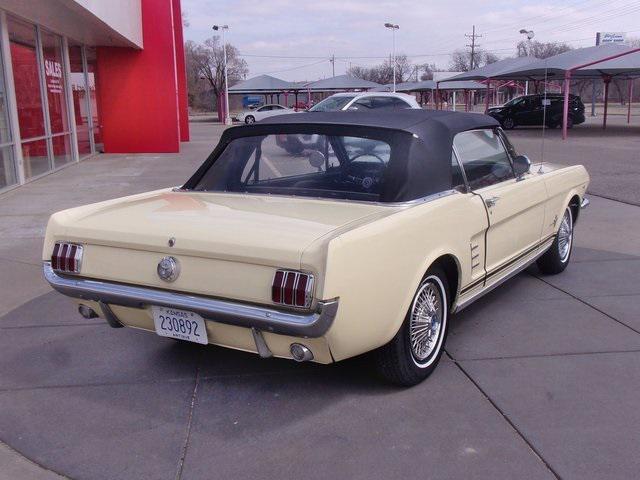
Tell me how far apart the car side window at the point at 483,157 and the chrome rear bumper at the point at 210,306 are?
1.83m

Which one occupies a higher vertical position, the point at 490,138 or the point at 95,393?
the point at 490,138

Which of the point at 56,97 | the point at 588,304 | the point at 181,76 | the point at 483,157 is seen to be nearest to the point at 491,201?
the point at 483,157

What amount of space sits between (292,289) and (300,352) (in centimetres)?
37

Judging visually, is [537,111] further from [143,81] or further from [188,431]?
[188,431]

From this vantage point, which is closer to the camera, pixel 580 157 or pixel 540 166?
pixel 540 166

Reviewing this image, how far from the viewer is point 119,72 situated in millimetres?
19219

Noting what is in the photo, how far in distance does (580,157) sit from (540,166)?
12.5 metres

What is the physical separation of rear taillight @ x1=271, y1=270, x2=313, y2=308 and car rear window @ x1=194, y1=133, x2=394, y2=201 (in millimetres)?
966

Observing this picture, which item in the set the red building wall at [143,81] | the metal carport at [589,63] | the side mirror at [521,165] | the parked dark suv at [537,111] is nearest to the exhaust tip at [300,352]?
the side mirror at [521,165]

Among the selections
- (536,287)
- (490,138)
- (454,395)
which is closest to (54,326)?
(454,395)

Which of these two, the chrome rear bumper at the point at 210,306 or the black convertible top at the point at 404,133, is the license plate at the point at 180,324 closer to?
the chrome rear bumper at the point at 210,306

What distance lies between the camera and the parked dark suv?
1193 inches

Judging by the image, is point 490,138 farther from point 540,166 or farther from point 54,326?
point 54,326

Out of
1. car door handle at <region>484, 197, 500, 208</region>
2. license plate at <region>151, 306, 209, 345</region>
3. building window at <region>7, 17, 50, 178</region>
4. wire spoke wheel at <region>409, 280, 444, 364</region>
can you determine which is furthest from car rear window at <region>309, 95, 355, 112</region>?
license plate at <region>151, 306, 209, 345</region>
